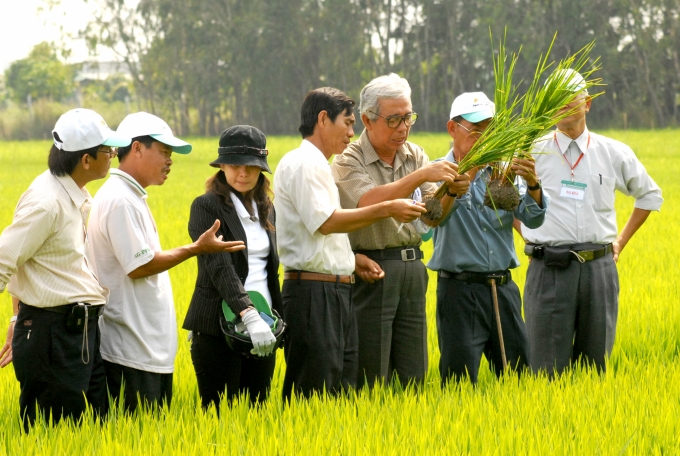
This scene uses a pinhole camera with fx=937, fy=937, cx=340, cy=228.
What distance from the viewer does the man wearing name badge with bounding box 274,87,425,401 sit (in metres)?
3.92

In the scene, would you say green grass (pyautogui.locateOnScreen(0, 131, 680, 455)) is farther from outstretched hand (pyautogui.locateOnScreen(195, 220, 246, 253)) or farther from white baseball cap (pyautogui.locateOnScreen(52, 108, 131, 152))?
white baseball cap (pyautogui.locateOnScreen(52, 108, 131, 152))

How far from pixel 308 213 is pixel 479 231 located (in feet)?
3.22

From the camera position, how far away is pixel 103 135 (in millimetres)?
3572

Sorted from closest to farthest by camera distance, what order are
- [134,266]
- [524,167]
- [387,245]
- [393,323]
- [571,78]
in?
[134,266] → [524,167] → [571,78] → [387,245] → [393,323]

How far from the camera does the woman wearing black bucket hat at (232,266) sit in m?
3.86

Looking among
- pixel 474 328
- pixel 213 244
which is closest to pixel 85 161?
pixel 213 244

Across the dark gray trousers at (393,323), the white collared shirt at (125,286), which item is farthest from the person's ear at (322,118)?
the white collared shirt at (125,286)

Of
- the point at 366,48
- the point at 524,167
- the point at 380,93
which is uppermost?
the point at 366,48

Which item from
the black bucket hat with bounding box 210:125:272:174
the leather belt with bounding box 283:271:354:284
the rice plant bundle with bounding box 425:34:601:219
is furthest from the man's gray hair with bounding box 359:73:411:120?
the leather belt with bounding box 283:271:354:284

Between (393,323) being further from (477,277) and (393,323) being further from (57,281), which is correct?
(57,281)

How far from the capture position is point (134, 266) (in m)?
3.57

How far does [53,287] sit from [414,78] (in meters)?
46.3

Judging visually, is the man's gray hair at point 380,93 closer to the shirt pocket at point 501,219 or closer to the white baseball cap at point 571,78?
the white baseball cap at point 571,78

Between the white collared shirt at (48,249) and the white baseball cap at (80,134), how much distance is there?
0.13 m
